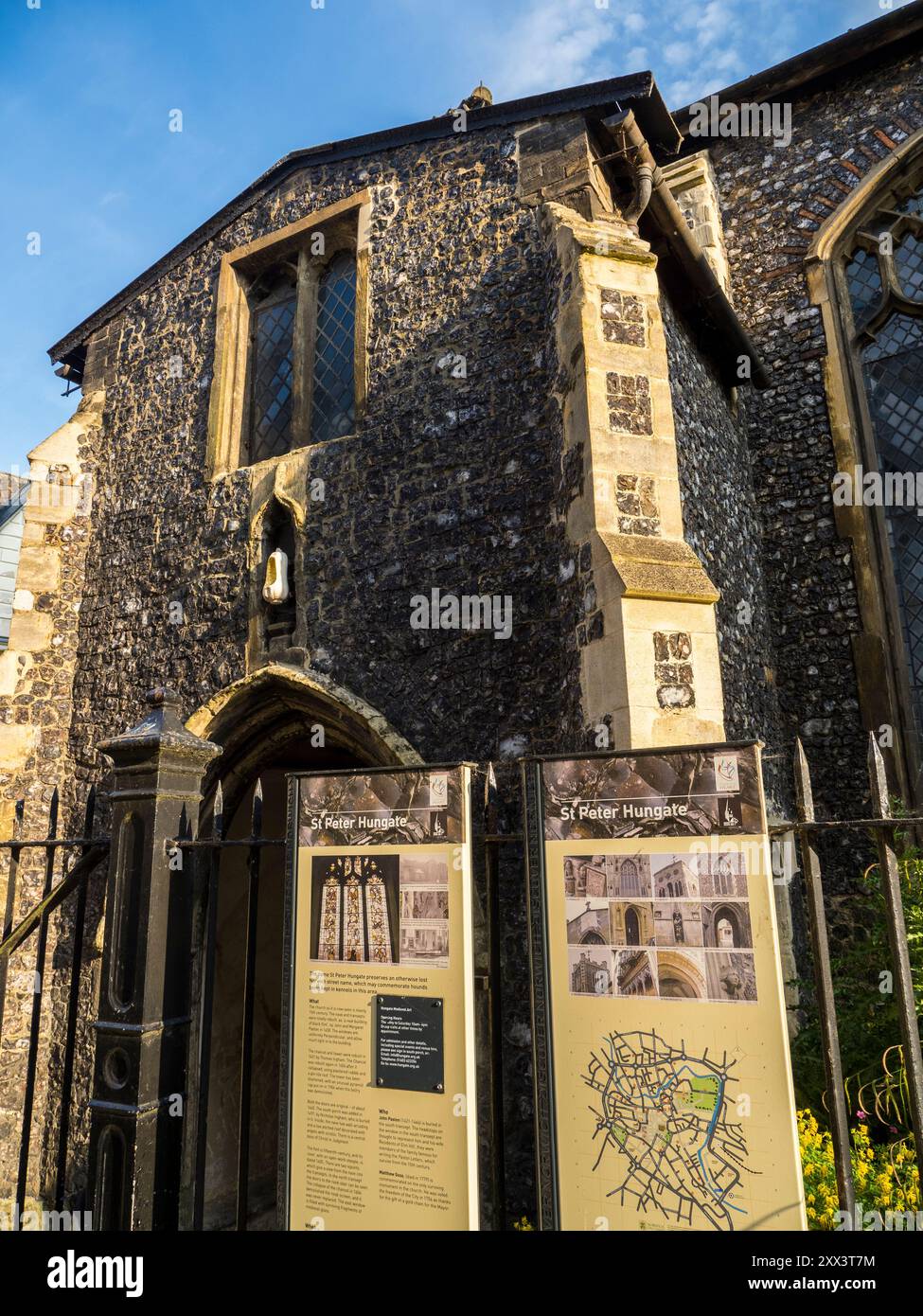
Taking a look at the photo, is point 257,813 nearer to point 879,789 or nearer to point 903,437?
point 879,789

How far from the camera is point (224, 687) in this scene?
262 inches

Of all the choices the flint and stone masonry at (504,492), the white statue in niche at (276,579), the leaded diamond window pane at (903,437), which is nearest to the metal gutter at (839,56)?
the flint and stone masonry at (504,492)

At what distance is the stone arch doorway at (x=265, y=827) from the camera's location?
604cm

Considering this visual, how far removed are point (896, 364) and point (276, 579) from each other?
20.3ft

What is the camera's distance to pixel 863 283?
8.44 meters

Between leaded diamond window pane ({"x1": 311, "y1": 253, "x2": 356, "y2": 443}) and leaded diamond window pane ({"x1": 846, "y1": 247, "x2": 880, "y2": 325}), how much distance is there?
4969 mm

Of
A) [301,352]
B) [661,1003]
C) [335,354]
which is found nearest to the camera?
[661,1003]

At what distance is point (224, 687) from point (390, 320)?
3090 mm

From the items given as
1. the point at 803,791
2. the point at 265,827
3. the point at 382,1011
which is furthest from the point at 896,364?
the point at 382,1011

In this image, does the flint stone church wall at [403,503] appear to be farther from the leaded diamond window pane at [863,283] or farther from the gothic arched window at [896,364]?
the leaded diamond window pane at [863,283]

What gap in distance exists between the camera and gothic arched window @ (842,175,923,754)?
768cm

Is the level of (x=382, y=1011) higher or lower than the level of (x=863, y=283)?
lower
